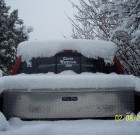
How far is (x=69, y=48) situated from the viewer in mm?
3070

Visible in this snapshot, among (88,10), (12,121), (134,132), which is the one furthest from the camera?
(88,10)

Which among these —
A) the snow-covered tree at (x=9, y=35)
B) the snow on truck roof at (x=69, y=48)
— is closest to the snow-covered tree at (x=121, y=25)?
the snow on truck roof at (x=69, y=48)

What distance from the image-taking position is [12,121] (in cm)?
219

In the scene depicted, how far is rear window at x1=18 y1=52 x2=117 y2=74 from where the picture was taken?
10.00 ft

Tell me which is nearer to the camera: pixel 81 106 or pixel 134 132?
pixel 134 132

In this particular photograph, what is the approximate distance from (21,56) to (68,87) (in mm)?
1201

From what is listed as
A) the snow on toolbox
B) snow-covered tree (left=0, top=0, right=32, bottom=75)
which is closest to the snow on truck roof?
the snow on toolbox

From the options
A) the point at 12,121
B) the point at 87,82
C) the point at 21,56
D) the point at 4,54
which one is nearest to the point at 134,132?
the point at 87,82

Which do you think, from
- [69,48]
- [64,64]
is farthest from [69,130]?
[69,48]

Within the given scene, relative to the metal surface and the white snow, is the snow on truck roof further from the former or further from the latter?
the white snow

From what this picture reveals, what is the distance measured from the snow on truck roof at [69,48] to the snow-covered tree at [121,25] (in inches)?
43.4

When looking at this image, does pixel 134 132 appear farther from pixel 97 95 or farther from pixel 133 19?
pixel 133 19

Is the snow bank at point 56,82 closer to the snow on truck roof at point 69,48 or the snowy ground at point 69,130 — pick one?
the snowy ground at point 69,130

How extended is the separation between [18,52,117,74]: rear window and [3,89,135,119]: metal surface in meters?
0.83
